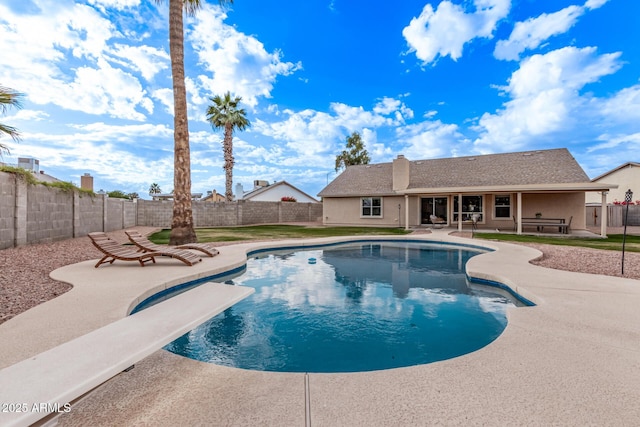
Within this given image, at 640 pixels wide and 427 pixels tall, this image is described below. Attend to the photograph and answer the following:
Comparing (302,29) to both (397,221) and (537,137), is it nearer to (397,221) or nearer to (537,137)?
(397,221)

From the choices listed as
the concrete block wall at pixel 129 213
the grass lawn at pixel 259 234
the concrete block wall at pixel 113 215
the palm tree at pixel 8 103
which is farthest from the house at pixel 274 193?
the palm tree at pixel 8 103

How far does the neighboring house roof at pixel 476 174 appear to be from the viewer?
17359 millimetres

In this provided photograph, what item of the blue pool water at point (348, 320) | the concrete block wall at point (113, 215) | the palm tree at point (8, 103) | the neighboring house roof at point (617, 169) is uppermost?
the neighboring house roof at point (617, 169)

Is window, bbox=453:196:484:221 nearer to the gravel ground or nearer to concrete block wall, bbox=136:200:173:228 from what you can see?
the gravel ground

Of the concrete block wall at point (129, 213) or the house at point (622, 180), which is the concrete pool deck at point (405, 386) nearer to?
the concrete block wall at point (129, 213)

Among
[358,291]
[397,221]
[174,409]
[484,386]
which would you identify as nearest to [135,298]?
[174,409]

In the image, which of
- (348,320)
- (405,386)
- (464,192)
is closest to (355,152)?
(464,192)

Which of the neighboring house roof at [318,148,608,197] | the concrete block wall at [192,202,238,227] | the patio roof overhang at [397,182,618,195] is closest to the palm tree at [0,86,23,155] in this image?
the concrete block wall at [192,202,238,227]

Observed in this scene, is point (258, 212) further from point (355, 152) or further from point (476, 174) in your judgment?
point (355, 152)

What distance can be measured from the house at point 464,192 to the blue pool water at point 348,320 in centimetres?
1119

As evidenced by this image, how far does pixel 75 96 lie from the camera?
44.3 feet

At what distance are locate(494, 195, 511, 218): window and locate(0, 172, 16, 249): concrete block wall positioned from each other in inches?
878

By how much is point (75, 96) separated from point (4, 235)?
8.22 meters

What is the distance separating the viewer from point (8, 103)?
6.05m
